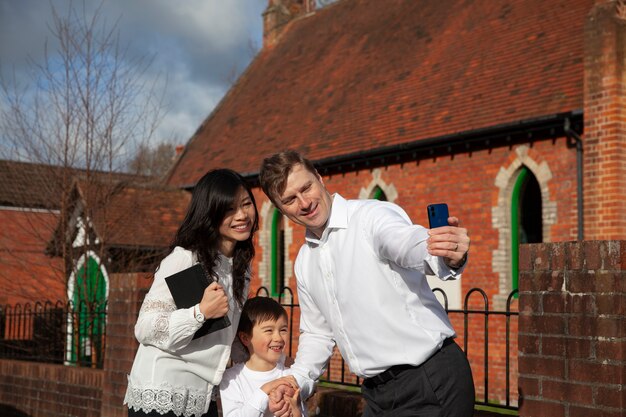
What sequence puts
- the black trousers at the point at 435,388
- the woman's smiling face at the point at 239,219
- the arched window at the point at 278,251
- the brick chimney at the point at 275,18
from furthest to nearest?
1. the brick chimney at the point at 275,18
2. the arched window at the point at 278,251
3. the woman's smiling face at the point at 239,219
4. the black trousers at the point at 435,388

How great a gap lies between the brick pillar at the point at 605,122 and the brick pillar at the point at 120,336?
8.04 metres

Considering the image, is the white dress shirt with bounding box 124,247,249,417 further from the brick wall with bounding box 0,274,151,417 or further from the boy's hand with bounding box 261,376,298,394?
the brick wall with bounding box 0,274,151,417

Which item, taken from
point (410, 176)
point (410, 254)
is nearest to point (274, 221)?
point (410, 176)

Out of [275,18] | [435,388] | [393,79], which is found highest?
[275,18]

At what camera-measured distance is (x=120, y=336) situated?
766 cm

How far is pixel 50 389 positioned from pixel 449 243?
8.67 metres

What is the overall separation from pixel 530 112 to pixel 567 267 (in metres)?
9.85

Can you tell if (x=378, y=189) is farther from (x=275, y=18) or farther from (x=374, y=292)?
(x=374, y=292)

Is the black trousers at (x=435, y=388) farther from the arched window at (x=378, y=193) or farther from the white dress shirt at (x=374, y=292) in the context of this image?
the arched window at (x=378, y=193)

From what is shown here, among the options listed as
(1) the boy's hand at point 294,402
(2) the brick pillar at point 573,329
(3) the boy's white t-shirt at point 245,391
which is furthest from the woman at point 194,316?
(2) the brick pillar at point 573,329

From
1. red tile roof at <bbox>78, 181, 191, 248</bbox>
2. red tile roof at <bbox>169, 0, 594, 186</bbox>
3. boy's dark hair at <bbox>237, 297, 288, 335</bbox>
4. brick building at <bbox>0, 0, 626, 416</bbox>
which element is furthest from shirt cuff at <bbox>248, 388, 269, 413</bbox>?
red tile roof at <bbox>169, 0, 594, 186</bbox>

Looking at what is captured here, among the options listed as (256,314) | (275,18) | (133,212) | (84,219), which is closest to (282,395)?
(256,314)

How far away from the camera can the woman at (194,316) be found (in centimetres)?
375

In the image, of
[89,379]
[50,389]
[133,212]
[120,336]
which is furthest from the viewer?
[133,212]
